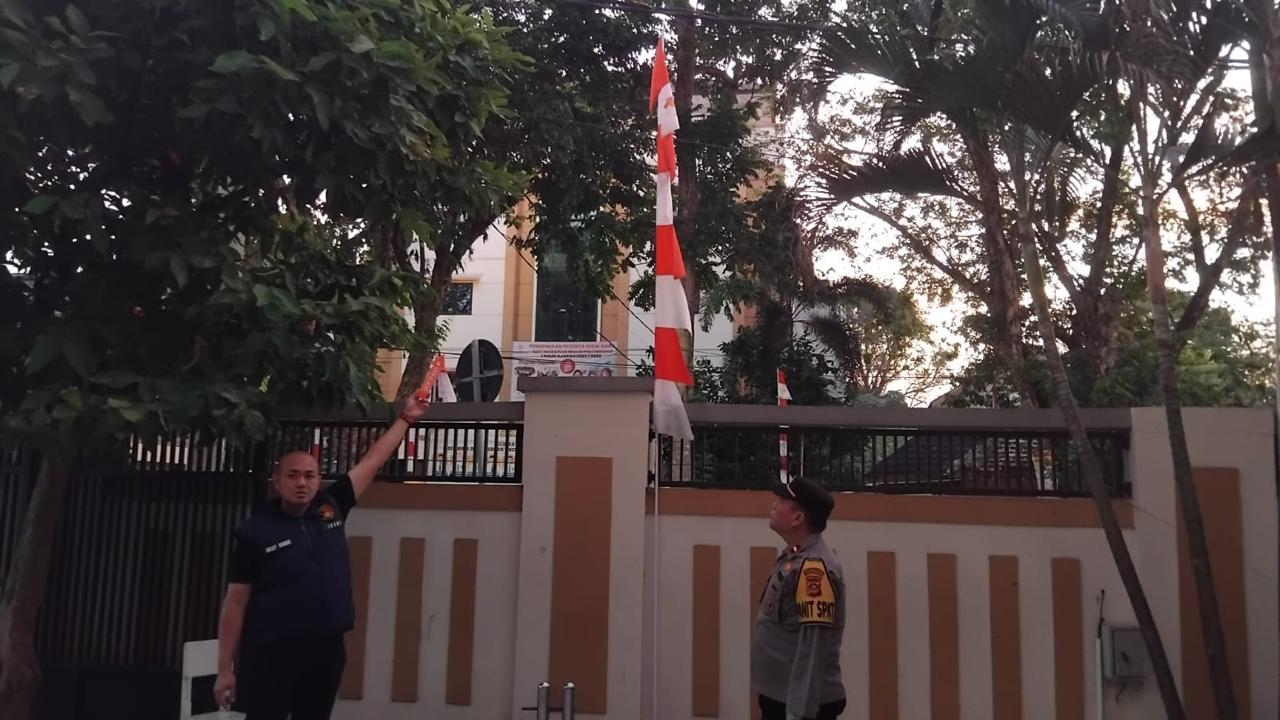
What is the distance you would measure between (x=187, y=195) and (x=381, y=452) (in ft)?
5.92

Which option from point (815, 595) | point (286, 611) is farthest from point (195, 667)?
point (815, 595)

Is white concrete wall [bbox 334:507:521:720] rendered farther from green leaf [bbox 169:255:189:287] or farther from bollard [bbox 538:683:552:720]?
green leaf [bbox 169:255:189:287]

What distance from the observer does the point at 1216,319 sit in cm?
1202

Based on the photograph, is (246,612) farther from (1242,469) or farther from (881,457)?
(1242,469)

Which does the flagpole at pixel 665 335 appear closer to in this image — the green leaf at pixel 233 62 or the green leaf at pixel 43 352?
the green leaf at pixel 233 62

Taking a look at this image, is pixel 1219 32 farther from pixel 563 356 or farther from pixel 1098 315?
pixel 563 356

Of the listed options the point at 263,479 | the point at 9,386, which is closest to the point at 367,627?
the point at 263,479

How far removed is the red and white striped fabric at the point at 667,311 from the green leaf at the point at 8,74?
10.4 ft

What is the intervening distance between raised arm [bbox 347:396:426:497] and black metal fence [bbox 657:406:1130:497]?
1.94m

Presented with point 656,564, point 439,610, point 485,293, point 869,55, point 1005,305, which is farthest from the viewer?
point 485,293

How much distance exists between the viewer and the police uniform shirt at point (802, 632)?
12.1ft

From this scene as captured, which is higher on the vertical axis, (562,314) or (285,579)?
(562,314)

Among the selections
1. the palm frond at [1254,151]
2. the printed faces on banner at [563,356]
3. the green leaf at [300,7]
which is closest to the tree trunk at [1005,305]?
the palm frond at [1254,151]

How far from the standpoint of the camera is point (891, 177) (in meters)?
5.67
